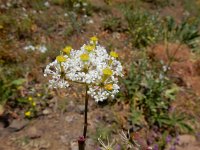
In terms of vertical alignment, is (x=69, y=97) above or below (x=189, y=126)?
above

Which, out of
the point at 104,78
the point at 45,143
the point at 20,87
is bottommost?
the point at 45,143

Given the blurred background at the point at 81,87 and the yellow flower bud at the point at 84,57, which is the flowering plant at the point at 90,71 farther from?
the blurred background at the point at 81,87

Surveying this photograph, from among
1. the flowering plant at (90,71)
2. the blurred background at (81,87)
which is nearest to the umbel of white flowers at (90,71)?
the flowering plant at (90,71)

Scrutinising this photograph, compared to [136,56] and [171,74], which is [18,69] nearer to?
[136,56]

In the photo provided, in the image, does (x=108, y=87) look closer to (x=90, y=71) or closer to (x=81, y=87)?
(x=90, y=71)

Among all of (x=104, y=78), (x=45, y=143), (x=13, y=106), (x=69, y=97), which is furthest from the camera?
(x=69, y=97)

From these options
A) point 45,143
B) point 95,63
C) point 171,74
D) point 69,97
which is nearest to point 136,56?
point 171,74

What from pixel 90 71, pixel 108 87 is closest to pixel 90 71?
pixel 90 71

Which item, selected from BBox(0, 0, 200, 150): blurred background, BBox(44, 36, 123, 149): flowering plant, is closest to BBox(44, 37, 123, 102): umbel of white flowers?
BBox(44, 36, 123, 149): flowering plant
